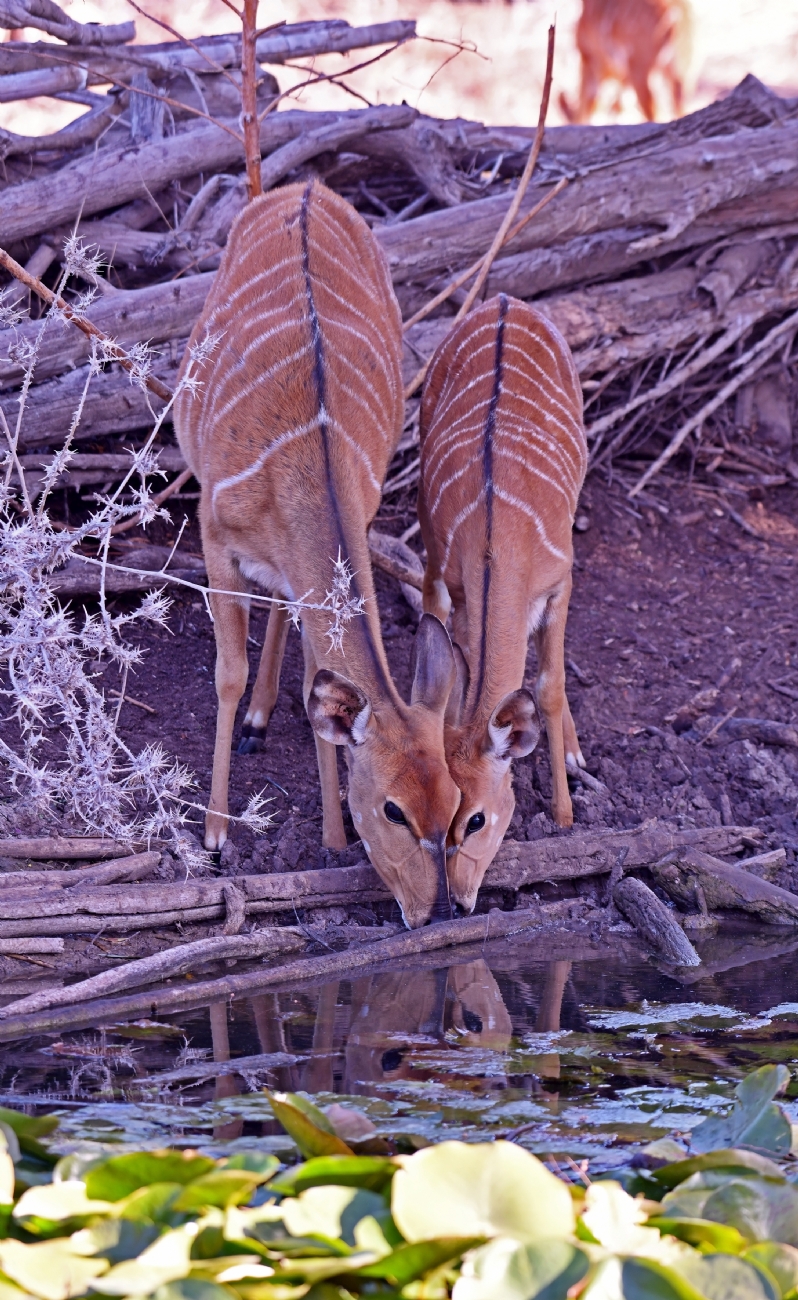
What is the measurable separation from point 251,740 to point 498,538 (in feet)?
4.42

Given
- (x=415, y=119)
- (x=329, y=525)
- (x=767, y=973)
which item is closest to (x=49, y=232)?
(x=415, y=119)

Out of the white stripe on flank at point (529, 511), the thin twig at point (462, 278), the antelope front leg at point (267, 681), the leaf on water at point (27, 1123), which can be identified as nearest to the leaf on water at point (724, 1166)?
the leaf on water at point (27, 1123)

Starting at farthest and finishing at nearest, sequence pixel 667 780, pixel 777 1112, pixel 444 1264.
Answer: pixel 667 780, pixel 777 1112, pixel 444 1264

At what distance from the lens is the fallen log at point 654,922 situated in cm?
431

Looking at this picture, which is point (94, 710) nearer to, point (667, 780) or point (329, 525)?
point (329, 525)

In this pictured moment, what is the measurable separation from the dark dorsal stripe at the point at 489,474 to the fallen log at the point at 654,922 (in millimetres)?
782

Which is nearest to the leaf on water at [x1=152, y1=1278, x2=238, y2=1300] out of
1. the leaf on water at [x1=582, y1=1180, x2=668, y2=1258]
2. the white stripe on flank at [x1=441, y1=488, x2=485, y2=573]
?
the leaf on water at [x1=582, y1=1180, x2=668, y2=1258]

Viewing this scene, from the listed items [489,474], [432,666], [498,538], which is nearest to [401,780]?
[432,666]

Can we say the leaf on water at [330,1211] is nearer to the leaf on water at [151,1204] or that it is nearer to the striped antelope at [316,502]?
the leaf on water at [151,1204]

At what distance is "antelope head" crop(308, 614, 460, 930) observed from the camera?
14.2 feet

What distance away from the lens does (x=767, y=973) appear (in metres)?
4.20

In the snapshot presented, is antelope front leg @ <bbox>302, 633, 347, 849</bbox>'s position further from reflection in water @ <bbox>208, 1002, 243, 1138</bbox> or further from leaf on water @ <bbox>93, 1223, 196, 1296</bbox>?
leaf on water @ <bbox>93, 1223, 196, 1296</bbox>

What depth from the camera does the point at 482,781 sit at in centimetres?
463

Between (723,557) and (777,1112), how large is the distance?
5.54 m
